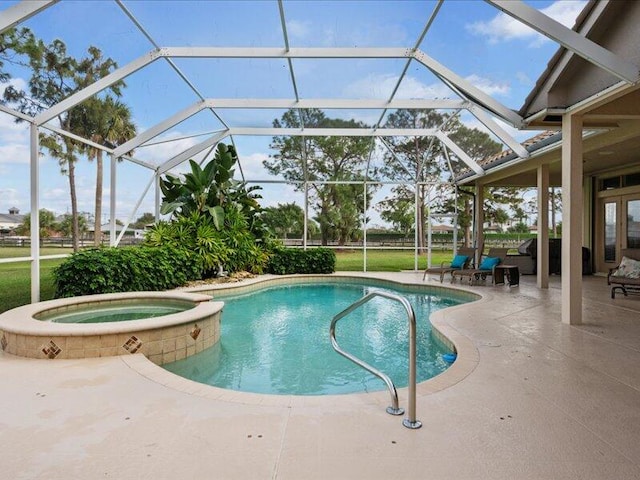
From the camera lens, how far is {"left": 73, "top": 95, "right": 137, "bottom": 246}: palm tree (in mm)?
9070

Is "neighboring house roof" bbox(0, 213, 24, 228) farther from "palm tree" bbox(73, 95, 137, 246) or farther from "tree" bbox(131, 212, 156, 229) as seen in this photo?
"tree" bbox(131, 212, 156, 229)

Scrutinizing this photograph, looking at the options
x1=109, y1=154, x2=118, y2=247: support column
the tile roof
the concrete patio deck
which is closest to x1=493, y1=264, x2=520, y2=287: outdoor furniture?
the tile roof

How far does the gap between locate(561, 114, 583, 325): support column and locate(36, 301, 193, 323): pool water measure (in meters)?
6.43

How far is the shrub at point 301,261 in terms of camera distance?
14359 mm

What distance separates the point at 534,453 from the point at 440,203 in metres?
18.4

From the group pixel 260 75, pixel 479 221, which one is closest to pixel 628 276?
pixel 479 221

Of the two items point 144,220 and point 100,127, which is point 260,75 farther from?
point 144,220

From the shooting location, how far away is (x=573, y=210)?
6.07 metres

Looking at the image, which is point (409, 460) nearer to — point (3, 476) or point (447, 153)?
point (3, 476)

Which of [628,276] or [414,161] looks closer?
[628,276]

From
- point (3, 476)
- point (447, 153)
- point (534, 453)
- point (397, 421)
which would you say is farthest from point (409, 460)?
point (447, 153)

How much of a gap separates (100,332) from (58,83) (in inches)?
220

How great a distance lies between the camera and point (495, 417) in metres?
3.07

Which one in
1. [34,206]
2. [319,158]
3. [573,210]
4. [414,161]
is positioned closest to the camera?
[573,210]
